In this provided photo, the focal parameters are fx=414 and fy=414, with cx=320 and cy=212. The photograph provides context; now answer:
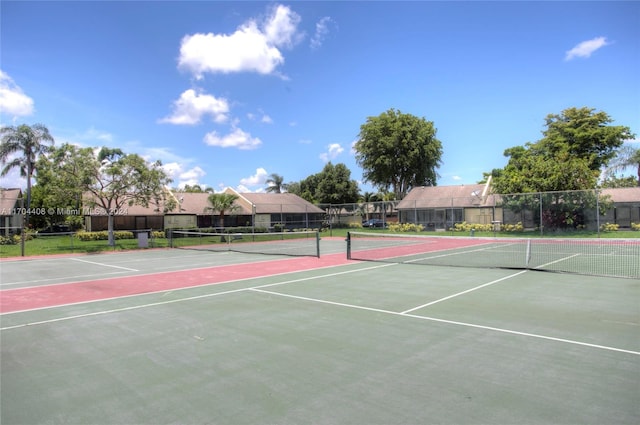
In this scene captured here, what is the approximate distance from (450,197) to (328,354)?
4412cm

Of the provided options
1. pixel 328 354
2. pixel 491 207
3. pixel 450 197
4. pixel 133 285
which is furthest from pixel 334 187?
pixel 328 354

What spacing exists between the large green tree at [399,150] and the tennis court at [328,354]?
44890mm

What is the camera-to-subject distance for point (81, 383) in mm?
4938

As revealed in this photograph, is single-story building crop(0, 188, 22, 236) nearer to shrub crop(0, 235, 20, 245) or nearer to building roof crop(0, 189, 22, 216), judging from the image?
building roof crop(0, 189, 22, 216)

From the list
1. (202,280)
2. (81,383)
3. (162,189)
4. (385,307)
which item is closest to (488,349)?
(385,307)

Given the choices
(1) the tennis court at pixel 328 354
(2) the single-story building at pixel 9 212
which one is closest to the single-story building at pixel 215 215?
(2) the single-story building at pixel 9 212

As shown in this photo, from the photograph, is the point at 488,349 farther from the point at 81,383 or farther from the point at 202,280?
the point at 202,280

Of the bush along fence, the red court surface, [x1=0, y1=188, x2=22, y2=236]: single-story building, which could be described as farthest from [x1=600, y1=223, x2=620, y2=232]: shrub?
[x1=0, y1=188, x2=22, y2=236]: single-story building

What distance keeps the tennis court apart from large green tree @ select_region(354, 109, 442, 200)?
147 feet

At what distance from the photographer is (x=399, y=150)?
55.8 meters

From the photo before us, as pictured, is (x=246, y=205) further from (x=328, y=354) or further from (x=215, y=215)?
(x=328, y=354)

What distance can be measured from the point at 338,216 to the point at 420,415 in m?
51.8

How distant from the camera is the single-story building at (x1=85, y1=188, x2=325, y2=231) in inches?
1666

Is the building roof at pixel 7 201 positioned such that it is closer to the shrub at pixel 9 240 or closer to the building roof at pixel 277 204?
the shrub at pixel 9 240
